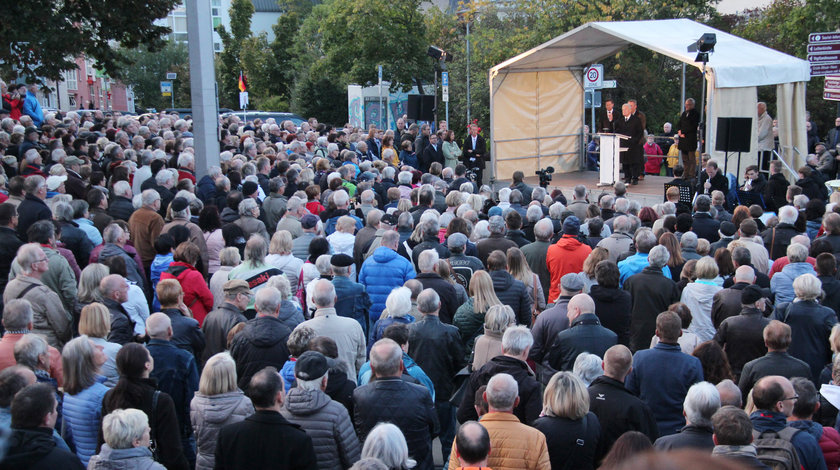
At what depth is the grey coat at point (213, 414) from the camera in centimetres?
455

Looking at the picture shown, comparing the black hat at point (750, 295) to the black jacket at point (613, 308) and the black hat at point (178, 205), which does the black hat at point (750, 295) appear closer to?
the black jacket at point (613, 308)

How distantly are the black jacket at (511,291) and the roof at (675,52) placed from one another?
9.82 meters

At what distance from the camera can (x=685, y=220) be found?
29.5 feet

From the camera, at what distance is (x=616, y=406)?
4730 millimetres

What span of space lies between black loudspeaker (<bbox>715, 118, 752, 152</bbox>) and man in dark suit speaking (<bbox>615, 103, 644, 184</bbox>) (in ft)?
10.8

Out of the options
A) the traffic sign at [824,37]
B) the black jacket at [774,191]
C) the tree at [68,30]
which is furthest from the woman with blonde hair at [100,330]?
the traffic sign at [824,37]

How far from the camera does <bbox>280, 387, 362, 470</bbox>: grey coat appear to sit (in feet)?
14.3

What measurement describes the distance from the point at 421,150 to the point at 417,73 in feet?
48.9

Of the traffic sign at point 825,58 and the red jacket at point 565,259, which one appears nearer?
the red jacket at point 565,259

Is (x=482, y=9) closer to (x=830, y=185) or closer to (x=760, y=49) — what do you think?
(x=760, y=49)

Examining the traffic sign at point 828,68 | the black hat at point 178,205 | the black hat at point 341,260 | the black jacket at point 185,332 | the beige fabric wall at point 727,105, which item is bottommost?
the black jacket at point 185,332

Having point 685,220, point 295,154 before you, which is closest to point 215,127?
point 295,154

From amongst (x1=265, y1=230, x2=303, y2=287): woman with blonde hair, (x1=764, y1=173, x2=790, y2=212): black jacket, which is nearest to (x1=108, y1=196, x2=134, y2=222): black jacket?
(x1=265, y1=230, x2=303, y2=287): woman with blonde hair

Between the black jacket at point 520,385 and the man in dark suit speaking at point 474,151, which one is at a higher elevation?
the man in dark suit speaking at point 474,151
